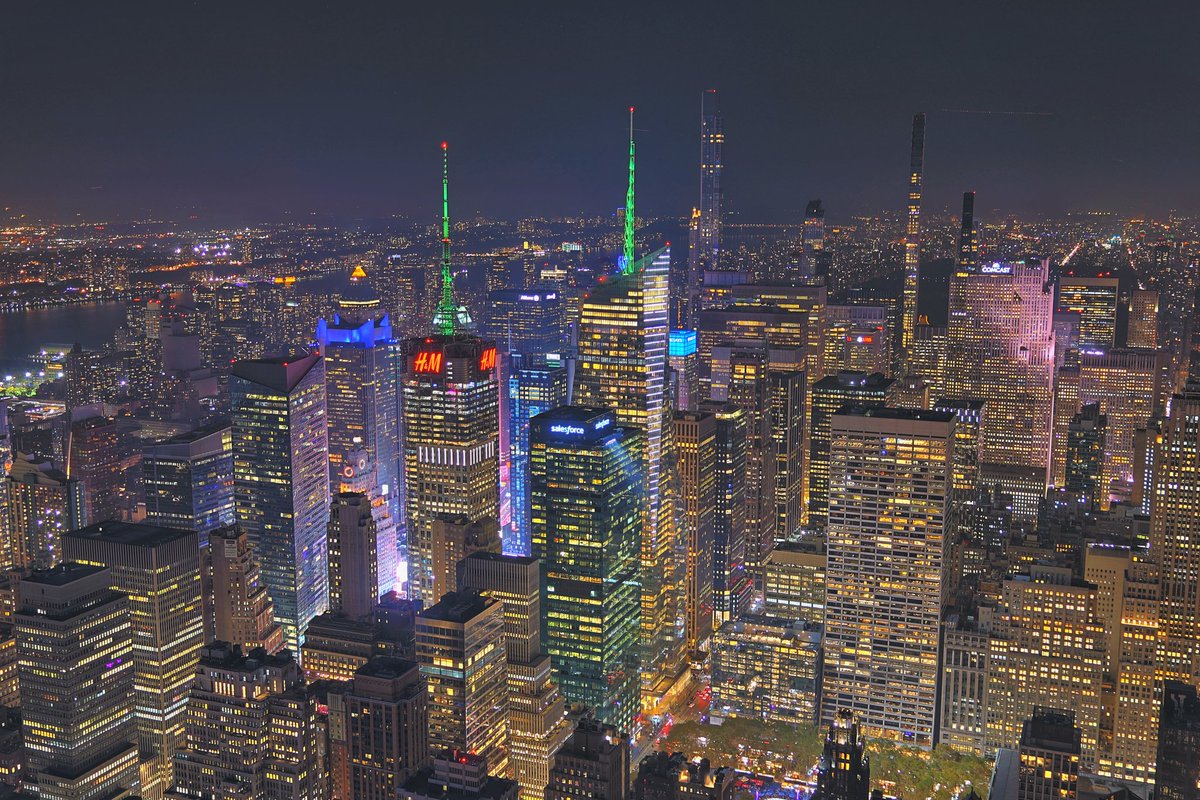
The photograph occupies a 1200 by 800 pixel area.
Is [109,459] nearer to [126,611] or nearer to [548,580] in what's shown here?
[126,611]

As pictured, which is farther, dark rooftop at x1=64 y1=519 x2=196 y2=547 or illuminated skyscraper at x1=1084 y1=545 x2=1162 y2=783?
dark rooftop at x1=64 y1=519 x2=196 y2=547

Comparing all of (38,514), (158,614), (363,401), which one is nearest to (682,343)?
(363,401)

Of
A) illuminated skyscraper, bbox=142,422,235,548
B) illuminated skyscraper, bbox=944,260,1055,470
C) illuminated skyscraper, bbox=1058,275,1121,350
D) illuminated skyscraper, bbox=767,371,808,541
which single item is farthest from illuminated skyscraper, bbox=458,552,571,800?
illuminated skyscraper, bbox=1058,275,1121,350

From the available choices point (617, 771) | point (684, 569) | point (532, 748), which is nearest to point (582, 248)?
point (684, 569)

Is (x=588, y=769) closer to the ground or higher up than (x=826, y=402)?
closer to the ground

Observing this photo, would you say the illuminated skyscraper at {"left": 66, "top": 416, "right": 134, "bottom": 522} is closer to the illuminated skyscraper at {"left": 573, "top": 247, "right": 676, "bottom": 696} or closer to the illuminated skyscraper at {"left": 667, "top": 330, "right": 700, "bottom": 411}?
the illuminated skyscraper at {"left": 573, "top": 247, "right": 676, "bottom": 696}

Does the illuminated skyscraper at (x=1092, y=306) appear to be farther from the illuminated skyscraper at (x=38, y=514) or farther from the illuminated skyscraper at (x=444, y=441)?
the illuminated skyscraper at (x=38, y=514)

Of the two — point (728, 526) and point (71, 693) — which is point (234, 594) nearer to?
point (71, 693)
